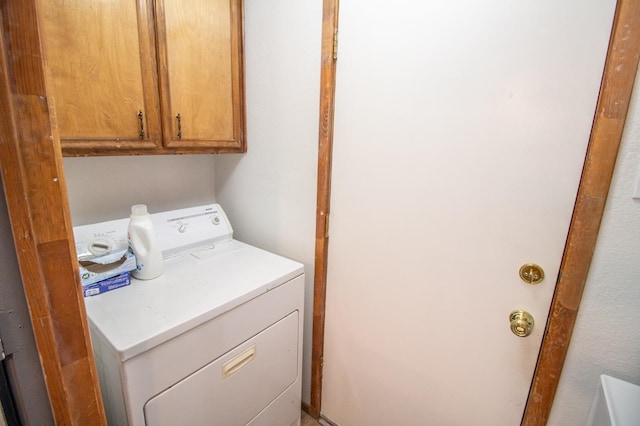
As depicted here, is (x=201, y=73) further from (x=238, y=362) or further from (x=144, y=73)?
(x=238, y=362)

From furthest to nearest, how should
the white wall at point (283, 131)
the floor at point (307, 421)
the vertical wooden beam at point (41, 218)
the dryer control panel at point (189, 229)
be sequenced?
the floor at point (307, 421), the dryer control panel at point (189, 229), the white wall at point (283, 131), the vertical wooden beam at point (41, 218)

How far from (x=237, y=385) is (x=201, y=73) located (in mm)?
1323

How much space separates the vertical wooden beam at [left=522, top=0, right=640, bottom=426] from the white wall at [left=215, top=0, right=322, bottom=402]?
0.94 metres

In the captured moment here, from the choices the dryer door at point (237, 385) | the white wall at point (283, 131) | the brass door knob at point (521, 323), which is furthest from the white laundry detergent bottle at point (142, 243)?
the brass door knob at point (521, 323)

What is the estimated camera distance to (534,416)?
3.29 ft

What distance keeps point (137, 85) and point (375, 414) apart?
1.75 meters

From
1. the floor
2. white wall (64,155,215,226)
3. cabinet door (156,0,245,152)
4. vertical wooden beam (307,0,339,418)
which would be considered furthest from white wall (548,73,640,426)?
white wall (64,155,215,226)

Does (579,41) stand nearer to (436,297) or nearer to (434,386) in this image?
(436,297)

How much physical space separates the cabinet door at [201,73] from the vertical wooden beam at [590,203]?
140 cm

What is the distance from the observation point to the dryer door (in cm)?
100

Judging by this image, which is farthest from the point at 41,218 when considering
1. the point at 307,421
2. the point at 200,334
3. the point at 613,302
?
the point at 307,421

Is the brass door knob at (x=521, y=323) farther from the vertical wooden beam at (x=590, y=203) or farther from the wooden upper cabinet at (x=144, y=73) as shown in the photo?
the wooden upper cabinet at (x=144, y=73)

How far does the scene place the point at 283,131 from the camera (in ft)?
4.85

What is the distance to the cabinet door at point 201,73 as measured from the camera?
1250mm
